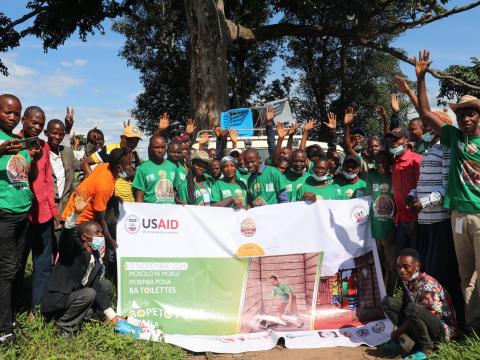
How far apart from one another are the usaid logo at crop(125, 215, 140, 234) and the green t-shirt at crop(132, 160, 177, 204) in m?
0.33

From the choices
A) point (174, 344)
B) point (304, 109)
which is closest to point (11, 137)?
point (174, 344)

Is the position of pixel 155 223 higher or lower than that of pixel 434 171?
lower

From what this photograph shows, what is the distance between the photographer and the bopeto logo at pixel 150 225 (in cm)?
481

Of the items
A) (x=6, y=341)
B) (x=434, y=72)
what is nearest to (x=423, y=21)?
(x=434, y=72)

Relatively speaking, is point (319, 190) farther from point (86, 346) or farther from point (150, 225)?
point (86, 346)

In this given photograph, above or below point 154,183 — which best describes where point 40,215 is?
below

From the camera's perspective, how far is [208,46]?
1319 centimetres

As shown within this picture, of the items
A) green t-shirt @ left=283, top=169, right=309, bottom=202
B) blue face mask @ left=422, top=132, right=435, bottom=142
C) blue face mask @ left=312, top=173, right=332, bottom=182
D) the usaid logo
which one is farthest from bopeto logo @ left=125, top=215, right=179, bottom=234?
blue face mask @ left=422, top=132, right=435, bottom=142

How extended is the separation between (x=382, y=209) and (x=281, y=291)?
1348mm

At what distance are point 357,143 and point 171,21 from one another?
1966 centimetres

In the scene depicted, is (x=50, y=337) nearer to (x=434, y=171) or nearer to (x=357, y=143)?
(x=434, y=171)

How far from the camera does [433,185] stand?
14.0ft

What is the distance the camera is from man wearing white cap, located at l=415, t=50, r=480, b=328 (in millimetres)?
3859

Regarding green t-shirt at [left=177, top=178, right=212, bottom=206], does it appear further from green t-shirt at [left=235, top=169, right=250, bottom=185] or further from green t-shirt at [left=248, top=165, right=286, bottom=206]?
green t-shirt at [left=248, top=165, right=286, bottom=206]
